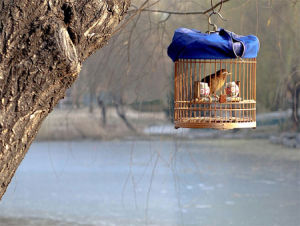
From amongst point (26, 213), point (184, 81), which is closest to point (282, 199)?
point (26, 213)

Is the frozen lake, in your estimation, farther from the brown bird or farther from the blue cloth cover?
the blue cloth cover

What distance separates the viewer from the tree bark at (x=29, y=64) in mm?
1687

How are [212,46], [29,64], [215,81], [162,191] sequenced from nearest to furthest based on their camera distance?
1. [29,64]
2. [212,46]
3. [215,81]
4. [162,191]

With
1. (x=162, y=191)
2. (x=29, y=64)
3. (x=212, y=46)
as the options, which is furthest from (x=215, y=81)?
(x=162, y=191)

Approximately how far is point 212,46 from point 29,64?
1.07 meters

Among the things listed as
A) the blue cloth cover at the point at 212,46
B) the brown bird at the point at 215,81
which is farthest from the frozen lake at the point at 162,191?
the blue cloth cover at the point at 212,46

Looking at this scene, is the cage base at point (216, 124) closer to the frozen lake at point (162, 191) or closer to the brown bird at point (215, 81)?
the brown bird at point (215, 81)

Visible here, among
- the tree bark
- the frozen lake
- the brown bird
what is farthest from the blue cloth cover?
the frozen lake

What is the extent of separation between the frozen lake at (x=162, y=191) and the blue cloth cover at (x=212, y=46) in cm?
99

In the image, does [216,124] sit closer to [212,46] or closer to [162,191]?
[212,46]

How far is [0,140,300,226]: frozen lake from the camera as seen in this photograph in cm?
657

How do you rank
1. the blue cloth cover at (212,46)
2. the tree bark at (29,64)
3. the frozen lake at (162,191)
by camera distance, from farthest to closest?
the frozen lake at (162,191) < the blue cloth cover at (212,46) < the tree bark at (29,64)

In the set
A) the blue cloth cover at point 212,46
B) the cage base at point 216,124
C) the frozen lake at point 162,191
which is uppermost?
the blue cloth cover at point 212,46

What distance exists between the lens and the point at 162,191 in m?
8.82
